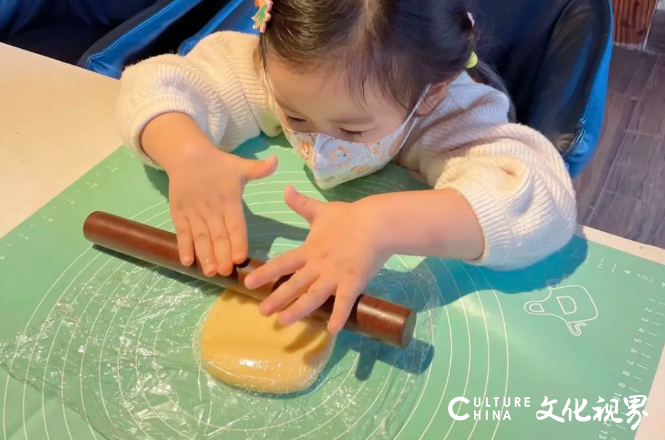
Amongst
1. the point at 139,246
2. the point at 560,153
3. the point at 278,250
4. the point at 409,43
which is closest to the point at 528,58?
the point at 560,153

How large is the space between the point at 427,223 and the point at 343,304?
5.2 inches

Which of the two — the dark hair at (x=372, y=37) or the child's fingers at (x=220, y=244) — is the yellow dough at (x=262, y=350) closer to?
the child's fingers at (x=220, y=244)

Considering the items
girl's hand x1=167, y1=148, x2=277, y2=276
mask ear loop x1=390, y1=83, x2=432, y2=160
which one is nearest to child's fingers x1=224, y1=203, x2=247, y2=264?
girl's hand x1=167, y1=148, x2=277, y2=276

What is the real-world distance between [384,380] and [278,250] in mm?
207

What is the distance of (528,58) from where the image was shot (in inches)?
34.7

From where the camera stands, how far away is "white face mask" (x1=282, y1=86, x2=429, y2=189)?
2.25ft

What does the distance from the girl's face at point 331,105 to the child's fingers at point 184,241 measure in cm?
17

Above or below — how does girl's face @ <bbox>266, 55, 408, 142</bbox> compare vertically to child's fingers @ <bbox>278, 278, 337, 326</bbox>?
above

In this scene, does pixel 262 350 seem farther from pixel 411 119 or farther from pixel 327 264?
pixel 411 119

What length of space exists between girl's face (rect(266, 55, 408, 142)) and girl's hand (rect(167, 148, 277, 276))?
7 cm

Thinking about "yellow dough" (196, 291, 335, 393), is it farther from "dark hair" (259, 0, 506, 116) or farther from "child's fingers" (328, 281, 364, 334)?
"dark hair" (259, 0, 506, 116)

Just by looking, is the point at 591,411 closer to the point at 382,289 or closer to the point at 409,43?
the point at 382,289

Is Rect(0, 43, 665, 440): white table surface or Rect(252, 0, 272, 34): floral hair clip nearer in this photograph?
Rect(252, 0, 272, 34): floral hair clip

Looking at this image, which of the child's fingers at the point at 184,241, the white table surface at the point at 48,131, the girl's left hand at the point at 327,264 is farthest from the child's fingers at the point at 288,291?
the white table surface at the point at 48,131
